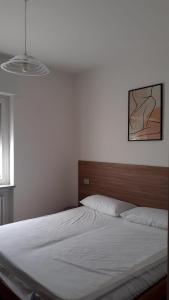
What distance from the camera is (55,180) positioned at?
3686 mm

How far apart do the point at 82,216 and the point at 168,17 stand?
2.22m

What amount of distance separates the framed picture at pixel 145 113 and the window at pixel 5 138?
1612mm

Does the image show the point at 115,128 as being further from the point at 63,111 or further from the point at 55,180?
the point at 55,180

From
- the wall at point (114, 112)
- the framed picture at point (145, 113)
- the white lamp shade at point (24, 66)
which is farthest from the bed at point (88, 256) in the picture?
the white lamp shade at point (24, 66)

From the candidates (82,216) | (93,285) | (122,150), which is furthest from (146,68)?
(93,285)

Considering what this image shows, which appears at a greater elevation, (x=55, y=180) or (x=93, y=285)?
(x=55, y=180)

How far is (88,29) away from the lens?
7.84 ft

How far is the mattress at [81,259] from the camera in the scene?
4.83ft

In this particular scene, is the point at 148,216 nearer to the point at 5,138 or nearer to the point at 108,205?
the point at 108,205

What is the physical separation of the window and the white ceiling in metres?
0.65

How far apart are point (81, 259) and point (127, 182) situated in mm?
1498

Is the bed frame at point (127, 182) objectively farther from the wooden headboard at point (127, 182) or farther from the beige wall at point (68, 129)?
the beige wall at point (68, 129)

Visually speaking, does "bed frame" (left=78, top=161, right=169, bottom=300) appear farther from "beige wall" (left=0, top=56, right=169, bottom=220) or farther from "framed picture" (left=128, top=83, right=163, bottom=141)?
"framed picture" (left=128, top=83, right=163, bottom=141)

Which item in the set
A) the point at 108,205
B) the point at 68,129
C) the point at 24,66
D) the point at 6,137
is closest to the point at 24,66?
the point at 24,66
